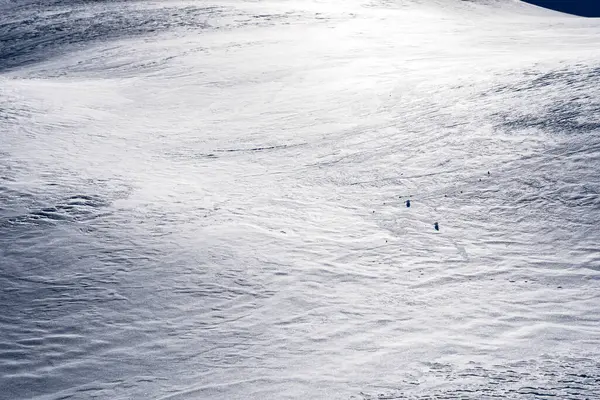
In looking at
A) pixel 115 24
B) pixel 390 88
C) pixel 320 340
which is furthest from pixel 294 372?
pixel 115 24

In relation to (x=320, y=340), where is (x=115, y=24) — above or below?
above

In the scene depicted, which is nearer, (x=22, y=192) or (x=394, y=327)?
(x=394, y=327)

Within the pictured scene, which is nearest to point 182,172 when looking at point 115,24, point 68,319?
point 68,319

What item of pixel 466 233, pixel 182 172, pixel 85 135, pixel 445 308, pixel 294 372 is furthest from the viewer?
pixel 85 135

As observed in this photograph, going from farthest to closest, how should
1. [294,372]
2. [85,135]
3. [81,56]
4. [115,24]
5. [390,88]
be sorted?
1. [115,24]
2. [81,56]
3. [390,88]
4. [85,135]
5. [294,372]

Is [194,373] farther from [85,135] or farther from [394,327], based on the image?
[85,135]

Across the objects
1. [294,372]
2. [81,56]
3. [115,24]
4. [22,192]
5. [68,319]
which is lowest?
[294,372]

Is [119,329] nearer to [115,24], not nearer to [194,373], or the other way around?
[194,373]
